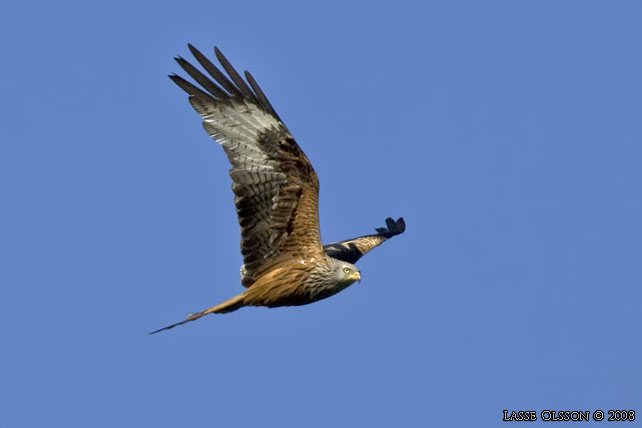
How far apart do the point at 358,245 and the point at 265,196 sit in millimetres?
3812

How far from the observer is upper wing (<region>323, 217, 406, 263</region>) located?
59.2 ft

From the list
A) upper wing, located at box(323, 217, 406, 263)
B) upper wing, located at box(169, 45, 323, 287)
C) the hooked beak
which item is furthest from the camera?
upper wing, located at box(323, 217, 406, 263)

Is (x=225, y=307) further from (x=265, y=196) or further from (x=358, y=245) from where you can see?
(x=358, y=245)

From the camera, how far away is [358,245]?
18.8 m

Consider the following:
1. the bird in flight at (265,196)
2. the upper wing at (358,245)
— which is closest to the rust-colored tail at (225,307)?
the bird in flight at (265,196)

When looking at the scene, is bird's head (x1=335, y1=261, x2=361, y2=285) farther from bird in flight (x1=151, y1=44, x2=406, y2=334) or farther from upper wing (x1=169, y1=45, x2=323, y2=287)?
upper wing (x1=169, y1=45, x2=323, y2=287)

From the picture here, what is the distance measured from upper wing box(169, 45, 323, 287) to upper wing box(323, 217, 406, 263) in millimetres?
2540

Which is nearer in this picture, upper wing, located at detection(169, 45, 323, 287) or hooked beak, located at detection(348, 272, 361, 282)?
upper wing, located at detection(169, 45, 323, 287)

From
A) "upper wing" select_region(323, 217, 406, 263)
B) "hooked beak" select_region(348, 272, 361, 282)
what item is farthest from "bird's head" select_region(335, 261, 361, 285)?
"upper wing" select_region(323, 217, 406, 263)

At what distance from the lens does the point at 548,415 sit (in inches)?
626

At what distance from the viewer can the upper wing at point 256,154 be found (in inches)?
589

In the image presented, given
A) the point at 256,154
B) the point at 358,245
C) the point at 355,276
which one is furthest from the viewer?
the point at 358,245

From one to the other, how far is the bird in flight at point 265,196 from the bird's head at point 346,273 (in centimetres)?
1

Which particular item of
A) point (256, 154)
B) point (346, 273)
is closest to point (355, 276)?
point (346, 273)
